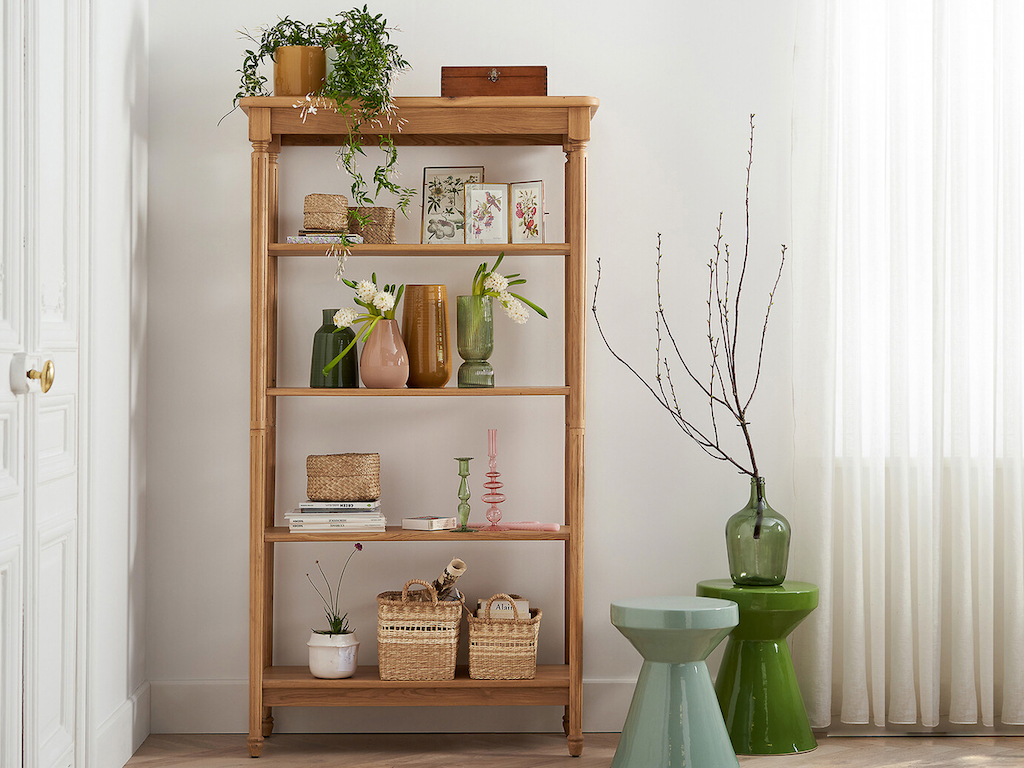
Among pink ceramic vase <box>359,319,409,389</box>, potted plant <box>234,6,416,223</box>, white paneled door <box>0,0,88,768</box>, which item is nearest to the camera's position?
white paneled door <box>0,0,88,768</box>

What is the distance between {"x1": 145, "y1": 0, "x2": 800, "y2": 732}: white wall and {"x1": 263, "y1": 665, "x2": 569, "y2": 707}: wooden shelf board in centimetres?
26

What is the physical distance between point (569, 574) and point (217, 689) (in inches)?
45.7

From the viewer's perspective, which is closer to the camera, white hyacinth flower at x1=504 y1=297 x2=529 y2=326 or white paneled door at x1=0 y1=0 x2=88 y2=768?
white paneled door at x1=0 y1=0 x2=88 y2=768

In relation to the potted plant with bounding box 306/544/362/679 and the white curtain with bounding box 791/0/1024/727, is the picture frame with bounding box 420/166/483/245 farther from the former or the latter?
the potted plant with bounding box 306/544/362/679

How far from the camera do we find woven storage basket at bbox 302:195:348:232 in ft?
8.19

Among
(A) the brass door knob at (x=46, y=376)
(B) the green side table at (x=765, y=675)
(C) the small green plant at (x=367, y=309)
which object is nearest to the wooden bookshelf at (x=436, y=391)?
(C) the small green plant at (x=367, y=309)

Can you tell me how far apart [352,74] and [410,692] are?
1726 millimetres

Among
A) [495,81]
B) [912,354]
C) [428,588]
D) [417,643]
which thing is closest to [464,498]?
[428,588]

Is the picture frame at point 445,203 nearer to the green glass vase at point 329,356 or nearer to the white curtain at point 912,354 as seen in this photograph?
the green glass vase at point 329,356

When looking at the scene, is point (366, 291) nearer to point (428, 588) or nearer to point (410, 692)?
point (428, 588)

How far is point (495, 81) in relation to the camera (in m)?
2.49

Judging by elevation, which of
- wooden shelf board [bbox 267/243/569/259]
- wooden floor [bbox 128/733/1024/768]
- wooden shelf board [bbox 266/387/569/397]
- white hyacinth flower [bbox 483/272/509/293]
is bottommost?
wooden floor [bbox 128/733/1024/768]

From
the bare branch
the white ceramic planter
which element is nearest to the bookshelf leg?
the white ceramic planter

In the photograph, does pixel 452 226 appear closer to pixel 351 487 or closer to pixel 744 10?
pixel 351 487
